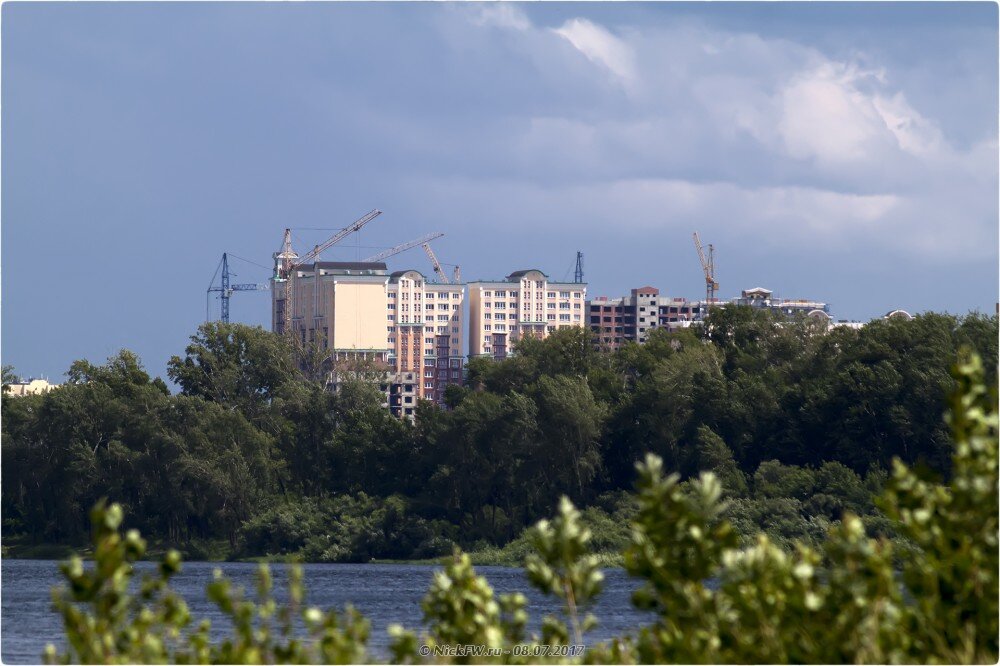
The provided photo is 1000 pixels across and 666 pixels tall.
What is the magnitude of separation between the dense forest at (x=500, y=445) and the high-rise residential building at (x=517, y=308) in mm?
102257

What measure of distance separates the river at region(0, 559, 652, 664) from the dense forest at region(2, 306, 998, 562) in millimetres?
3029

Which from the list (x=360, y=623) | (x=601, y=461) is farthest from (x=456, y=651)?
(x=601, y=461)

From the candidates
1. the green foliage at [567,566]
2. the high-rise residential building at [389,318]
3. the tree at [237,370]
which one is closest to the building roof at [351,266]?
the high-rise residential building at [389,318]

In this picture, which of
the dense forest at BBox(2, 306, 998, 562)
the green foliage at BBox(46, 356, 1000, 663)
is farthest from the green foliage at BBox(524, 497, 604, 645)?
the dense forest at BBox(2, 306, 998, 562)

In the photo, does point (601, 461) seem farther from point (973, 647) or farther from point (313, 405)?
point (973, 647)

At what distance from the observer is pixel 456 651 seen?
10852 millimetres

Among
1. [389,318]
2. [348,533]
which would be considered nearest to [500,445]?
[348,533]

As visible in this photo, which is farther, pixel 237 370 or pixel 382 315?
pixel 382 315

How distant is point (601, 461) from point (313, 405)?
49.1 ft

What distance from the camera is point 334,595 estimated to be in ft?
143

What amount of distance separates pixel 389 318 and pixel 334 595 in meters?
119

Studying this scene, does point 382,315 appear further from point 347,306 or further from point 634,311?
point 634,311

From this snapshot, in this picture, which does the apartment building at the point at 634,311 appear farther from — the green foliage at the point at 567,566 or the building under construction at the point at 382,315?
the green foliage at the point at 567,566

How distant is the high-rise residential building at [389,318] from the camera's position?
509 feet
